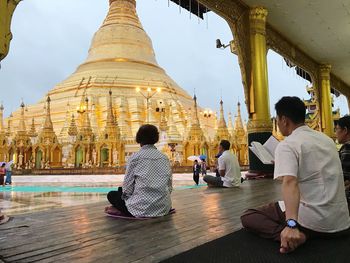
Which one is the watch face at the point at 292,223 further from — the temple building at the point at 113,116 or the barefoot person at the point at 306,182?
the temple building at the point at 113,116

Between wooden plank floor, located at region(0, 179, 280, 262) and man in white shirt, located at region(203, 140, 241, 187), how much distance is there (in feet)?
6.59

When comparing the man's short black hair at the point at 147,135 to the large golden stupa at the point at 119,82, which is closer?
the man's short black hair at the point at 147,135

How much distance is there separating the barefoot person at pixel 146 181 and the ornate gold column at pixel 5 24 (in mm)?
1248

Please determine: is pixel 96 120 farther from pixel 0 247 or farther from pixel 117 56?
pixel 0 247

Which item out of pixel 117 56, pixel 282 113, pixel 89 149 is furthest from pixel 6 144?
pixel 282 113

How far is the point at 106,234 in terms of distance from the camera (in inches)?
92.6

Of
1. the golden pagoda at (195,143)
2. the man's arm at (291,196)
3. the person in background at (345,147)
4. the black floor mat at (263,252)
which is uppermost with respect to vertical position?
the golden pagoda at (195,143)

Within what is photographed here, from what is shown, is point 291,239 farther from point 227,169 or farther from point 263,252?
point 227,169

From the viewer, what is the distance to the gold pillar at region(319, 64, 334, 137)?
11.6 m

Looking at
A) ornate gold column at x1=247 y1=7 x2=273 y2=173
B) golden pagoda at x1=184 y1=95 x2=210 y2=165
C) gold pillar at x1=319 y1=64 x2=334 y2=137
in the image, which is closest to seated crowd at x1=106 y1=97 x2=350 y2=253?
ornate gold column at x1=247 y1=7 x2=273 y2=173

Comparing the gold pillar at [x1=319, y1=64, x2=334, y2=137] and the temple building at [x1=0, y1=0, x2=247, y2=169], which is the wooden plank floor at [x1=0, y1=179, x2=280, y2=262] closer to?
the gold pillar at [x1=319, y1=64, x2=334, y2=137]

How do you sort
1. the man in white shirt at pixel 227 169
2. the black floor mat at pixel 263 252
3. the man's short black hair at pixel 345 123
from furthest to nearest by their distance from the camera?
the man in white shirt at pixel 227 169 → the man's short black hair at pixel 345 123 → the black floor mat at pixel 263 252

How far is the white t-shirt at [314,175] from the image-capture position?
170 cm

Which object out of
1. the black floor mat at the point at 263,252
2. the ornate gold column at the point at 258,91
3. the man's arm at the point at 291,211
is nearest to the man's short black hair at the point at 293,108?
the man's arm at the point at 291,211
